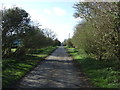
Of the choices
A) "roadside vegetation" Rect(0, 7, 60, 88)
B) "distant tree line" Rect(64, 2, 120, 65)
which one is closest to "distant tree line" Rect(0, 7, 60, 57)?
"roadside vegetation" Rect(0, 7, 60, 88)

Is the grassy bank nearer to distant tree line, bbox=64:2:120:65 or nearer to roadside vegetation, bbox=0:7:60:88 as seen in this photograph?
roadside vegetation, bbox=0:7:60:88

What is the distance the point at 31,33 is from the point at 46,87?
1248 centimetres

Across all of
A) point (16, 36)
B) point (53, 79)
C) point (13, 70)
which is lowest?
point (53, 79)

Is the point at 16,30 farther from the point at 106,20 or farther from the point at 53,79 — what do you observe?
the point at 106,20

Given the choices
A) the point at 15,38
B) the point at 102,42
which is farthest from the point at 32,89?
the point at 15,38

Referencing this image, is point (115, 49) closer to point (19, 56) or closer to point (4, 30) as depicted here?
point (4, 30)

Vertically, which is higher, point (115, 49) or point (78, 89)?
point (115, 49)

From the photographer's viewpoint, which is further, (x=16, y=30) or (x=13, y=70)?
(x=16, y=30)

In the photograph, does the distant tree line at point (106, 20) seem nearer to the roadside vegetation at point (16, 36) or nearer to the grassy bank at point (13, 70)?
the grassy bank at point (13, 70)

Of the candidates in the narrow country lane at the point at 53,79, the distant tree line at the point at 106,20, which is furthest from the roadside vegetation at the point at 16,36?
the distant tree line at the point at 106,20

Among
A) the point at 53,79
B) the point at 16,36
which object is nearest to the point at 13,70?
the point at 53,79

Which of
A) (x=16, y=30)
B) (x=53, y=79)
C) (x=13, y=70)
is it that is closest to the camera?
(x=53, y=79)

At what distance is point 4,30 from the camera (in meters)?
14.6

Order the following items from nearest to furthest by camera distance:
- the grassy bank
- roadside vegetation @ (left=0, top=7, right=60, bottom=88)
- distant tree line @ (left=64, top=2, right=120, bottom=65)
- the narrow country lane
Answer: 1. distant tree line @ (left=64, top=2, right=120, bottom=65)
2. the narrow country lane
3. the grassy bank
4. roadside vegetation @ (left=0, top=7, right=60, bottom=88)
